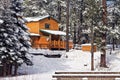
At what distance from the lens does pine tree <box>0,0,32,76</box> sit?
2154 cm

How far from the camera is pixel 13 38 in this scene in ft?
72.1

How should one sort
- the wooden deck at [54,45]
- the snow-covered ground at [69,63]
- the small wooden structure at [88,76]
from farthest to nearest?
the wooden deck at [54,45]
the snow-covered ground at [69,63]
the small wooden structure at [88,76]

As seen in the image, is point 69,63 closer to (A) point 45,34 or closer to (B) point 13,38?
(B) point 13,38

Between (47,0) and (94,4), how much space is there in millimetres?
30275

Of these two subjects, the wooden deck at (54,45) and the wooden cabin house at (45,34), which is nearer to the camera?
the wooden deck at (54,45)

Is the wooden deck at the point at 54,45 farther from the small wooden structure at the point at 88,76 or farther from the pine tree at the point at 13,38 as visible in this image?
the small wooden structure at the point at 88,76

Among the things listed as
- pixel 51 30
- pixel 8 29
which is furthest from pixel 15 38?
pixel 51 30

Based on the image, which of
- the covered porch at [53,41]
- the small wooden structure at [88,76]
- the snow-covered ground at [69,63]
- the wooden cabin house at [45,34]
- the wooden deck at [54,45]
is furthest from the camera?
the wooden cabin house at [45,34]

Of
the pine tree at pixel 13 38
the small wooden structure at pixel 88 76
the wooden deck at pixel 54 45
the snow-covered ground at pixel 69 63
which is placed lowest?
the snow-covered ground at pixel 69 63

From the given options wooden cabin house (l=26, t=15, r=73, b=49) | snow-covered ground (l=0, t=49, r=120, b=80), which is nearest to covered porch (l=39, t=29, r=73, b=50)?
wooden cabin house (l=26, t=15, r=73, b=49)

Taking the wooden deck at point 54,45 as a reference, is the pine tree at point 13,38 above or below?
above

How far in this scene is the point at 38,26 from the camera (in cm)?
4334

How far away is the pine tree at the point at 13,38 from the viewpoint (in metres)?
21.5

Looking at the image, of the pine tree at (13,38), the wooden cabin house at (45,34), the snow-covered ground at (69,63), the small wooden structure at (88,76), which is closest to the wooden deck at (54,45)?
the wooden cabin house at (45,34)
